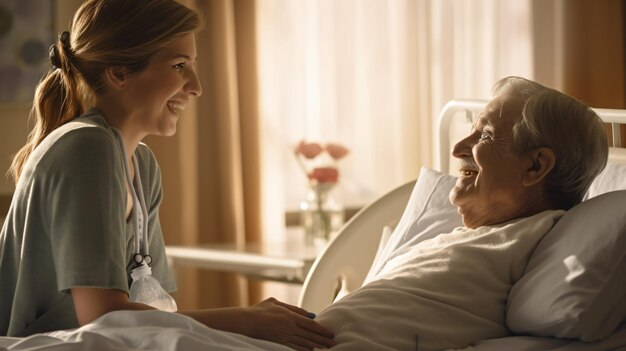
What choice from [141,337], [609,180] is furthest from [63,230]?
[609,180]

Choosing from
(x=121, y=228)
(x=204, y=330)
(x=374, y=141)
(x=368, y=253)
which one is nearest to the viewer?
(x=204, y=330)

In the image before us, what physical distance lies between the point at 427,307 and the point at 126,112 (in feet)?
2.25

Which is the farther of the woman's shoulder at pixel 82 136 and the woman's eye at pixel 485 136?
the woman's eye at pixel 485 136

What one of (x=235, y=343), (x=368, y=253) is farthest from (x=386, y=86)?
(x=235, y=343)

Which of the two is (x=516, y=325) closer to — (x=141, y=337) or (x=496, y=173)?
(x=496, y=173)

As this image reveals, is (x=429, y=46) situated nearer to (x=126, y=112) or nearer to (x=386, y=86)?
(x=386, y=86)

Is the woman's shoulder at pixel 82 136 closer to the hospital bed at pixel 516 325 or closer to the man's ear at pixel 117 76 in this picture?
the man's ear at pixel 117 76

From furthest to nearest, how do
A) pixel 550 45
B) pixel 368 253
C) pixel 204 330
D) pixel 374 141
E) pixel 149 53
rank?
1. pixel 374 141
2. pixel 550 45
3. pixel 368 253
4. pixel 149 53
5. pixel 204 330

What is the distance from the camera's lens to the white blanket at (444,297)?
5.59ft

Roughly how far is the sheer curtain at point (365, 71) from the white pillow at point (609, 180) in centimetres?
179

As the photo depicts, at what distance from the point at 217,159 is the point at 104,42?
1976mm

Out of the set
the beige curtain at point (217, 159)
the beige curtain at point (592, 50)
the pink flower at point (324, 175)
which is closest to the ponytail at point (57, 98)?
the pink flower at point (324, 175)

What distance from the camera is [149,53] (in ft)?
6.21

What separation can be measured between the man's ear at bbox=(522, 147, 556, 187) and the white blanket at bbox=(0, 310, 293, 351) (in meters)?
0.61
